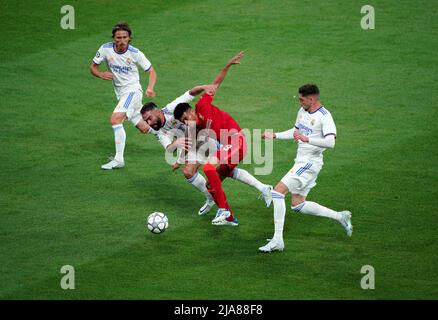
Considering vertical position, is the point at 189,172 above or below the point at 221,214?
above

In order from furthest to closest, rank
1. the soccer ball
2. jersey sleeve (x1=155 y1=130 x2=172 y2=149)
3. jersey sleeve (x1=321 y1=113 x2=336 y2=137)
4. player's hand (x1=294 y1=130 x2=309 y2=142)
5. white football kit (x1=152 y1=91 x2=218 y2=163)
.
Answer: jersey sleeve (x1=155 y1=130 x2=172 y2=149)
white football kit (x1=152 y1=91 x2=218 y2=163)
the soccer ball
jersey sleeve (x1=321 y1=113 x2=336 y2=137)
player's hand (x1=294 y1=130 x2=309 y2=142)

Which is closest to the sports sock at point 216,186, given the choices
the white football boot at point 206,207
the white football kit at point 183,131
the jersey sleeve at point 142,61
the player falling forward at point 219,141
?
the player falling forward at point 219,141

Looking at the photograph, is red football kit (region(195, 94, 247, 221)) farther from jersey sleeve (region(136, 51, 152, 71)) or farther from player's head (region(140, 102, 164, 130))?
jersey sleeve (region(136, 51, 152, 71))

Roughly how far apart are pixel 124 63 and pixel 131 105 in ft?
2.32

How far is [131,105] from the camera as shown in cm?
1480

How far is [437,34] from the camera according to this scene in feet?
63.9

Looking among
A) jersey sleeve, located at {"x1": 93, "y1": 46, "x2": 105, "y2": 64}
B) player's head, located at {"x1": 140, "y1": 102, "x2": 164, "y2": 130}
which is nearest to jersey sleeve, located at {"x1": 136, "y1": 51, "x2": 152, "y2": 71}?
jersey sleeve, located at {"x1": 93, "y1": 46, "x2": 105, "y2": 64}

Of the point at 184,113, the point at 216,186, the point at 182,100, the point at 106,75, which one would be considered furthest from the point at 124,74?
the point at 216,186

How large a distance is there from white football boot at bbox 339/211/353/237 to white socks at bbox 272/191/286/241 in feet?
2.73

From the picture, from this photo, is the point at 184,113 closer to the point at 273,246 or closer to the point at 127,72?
the point at 273,246

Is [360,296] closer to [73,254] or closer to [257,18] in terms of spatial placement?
[73,254]

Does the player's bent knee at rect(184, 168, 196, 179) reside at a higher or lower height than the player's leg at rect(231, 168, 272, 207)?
higher

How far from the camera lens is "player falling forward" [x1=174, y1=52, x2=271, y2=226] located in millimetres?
12172

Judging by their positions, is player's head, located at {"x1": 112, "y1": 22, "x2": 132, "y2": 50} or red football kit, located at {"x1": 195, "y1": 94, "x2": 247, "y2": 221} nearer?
red football kit, located at {"x1": 195, "y1": 94, "x2": 247, "y2": 221}
